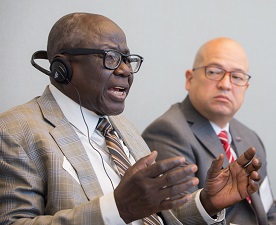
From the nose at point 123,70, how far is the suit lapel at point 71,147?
26 cm

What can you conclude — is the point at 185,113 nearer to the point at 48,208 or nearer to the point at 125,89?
the point at 125,89

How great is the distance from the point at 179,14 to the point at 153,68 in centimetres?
37

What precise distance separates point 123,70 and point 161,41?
105 cm

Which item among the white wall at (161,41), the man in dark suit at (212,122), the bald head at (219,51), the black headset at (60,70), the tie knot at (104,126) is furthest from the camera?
the bald head at (219,51)

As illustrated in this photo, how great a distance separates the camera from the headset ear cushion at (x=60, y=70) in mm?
1812

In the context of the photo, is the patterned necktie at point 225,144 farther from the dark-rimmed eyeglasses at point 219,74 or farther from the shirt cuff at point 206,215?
the shirt cuff at point 206,215

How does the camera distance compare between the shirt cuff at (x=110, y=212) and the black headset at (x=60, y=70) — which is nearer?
the shirt cuff at (x=110, y=212)

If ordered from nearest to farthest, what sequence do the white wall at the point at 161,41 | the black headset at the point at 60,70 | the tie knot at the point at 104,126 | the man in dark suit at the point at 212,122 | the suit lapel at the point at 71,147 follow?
1. the suit lapel at the point at 71,147
2. the black headset at the point at 60,70
3. the tie knot at the point at 104,126
4. the white wall at the point at 161,41
5. the man in dark suit at the point at 212,122

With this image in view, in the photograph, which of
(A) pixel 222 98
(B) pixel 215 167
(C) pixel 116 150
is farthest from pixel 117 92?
(A) pixel 222 98

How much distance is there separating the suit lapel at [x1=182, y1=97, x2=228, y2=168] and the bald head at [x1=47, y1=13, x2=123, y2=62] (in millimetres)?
938

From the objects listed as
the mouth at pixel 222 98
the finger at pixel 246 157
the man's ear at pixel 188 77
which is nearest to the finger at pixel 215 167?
the finger at pixel 246 157

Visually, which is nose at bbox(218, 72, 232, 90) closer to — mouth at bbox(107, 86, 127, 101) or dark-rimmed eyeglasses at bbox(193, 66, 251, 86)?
dark-rimmed eyeglasses at bbox(193, 66, 251, 86)

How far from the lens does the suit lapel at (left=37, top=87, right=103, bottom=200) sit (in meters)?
1.71

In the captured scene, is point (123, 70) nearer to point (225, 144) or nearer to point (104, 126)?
point (104, 126)
